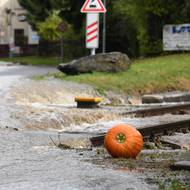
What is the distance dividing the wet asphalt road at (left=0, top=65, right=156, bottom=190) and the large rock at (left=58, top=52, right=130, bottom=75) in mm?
13410

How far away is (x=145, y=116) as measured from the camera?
53.4ft

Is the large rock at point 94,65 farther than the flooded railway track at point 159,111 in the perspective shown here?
Yes

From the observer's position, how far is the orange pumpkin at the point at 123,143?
8.86m

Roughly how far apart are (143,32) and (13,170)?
31.5 metres

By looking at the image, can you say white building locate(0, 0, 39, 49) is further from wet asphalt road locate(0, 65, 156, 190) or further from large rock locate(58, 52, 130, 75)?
wet asphalt road locate(0, 65, 156, 190)

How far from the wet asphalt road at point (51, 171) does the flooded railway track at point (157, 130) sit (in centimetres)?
73

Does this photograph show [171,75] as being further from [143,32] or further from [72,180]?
[72,180]

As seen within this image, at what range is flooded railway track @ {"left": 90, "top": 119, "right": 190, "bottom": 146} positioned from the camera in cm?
1098

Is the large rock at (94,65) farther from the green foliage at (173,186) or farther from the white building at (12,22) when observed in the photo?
the white building at (12,22)

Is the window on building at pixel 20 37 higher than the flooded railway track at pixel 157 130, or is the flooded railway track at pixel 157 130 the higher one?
the flooded railway track at pixel 157 130

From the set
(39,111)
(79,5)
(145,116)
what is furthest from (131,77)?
(79,5)

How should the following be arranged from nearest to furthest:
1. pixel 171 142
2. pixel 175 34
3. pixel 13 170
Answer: pixel 13 170, pixel 171 142, pixel 175 34

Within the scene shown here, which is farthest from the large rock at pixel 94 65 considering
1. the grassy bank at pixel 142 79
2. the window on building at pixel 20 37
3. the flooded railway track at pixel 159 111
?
the window on building at pixel 20 37

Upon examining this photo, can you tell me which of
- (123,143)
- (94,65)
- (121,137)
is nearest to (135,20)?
(94,65)
